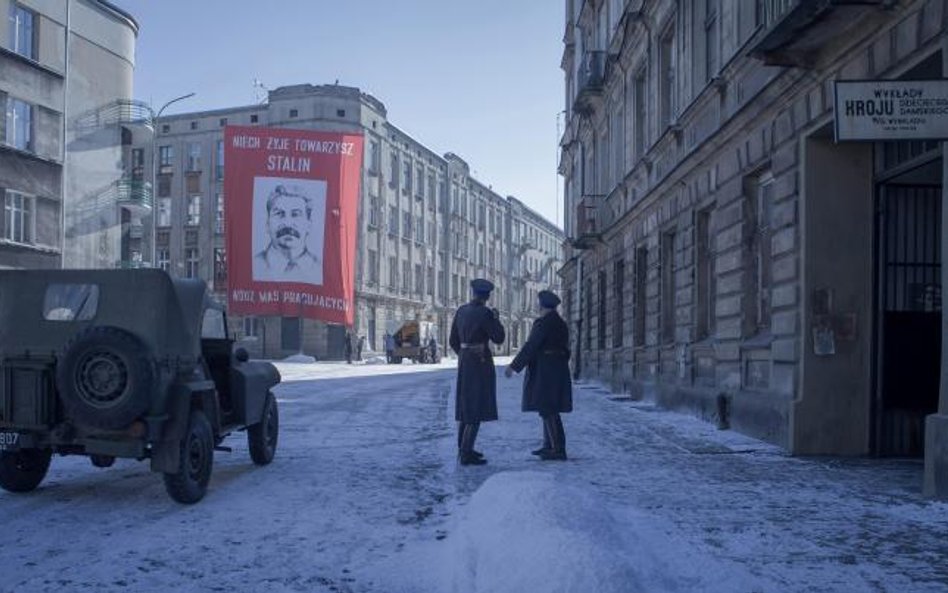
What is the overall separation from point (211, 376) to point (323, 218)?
59.0 feet

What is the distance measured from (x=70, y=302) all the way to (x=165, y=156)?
179 ft

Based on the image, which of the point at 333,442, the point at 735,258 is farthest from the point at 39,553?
the point at 735,258

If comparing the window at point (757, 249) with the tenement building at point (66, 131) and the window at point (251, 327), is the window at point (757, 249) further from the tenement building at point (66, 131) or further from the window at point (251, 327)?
the window at point (251, 327)

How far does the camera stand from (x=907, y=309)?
999 centimetres

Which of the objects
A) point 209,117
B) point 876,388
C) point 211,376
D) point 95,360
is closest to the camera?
point 95,360

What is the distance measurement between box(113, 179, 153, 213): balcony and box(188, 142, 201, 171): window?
20.5 metres

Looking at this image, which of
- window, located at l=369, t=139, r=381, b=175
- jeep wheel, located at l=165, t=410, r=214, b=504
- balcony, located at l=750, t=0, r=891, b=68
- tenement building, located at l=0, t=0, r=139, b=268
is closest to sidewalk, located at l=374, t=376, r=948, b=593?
jeep wheel, located at l=165, t=410, r=214, b=504

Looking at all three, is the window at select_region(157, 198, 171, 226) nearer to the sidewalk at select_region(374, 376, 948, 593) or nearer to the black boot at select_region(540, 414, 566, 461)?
the sidewalk at select_region(374, 376, 948, 593)

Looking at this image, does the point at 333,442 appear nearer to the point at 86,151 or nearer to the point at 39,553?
the point at 39,553

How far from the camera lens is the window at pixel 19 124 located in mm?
30062

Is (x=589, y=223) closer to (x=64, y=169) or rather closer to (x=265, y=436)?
(x=265, y=436)

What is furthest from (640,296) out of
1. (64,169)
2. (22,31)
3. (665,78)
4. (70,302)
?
(22,31)

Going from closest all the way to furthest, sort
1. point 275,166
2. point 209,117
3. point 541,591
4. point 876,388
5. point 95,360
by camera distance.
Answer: point 541,591, point 95,360, point 876,388, point 275,166, point 209,117

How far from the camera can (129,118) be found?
3634cm
